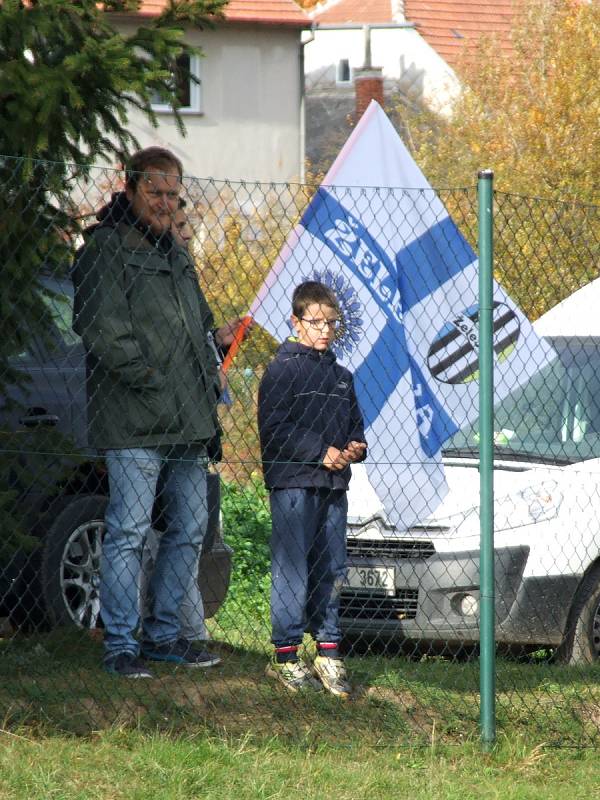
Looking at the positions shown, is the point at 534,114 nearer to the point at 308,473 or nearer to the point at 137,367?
the point at 308,473

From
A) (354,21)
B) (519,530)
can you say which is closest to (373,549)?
(519,530)

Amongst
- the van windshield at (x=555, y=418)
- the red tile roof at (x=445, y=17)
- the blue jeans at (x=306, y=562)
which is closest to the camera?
the blue jeans at (x=306, y=562)

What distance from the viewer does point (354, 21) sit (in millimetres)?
38500

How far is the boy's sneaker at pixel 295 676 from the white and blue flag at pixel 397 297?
911mm

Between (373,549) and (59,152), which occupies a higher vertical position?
(59,152)

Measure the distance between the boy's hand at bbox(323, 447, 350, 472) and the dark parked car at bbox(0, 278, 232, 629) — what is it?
74cm

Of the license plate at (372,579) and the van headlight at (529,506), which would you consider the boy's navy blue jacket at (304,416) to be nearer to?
the license plate at (372,579)

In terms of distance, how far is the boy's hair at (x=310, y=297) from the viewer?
6059 mm

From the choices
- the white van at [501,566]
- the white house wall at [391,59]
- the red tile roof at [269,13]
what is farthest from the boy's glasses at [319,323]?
the white house wall at [391,59]

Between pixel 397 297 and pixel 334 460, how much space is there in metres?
0.79

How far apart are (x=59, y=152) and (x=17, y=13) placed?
1.88ft

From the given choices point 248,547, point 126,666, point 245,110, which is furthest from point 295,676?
point 245,110

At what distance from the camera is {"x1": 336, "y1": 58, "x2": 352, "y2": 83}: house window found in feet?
126

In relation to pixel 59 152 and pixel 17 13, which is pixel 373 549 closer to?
pixel 59 152
